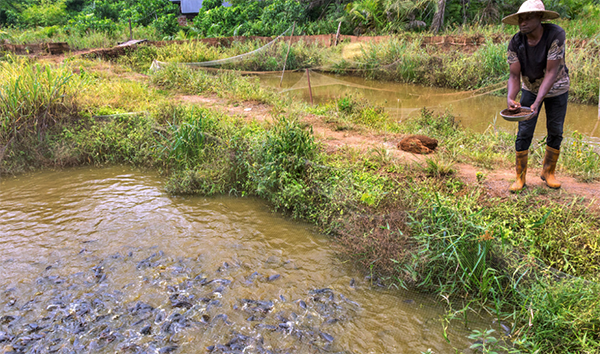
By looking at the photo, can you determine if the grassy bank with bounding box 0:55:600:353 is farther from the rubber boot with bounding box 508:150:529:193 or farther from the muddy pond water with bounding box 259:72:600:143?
the muddy pond water with bounding box 259:72:600:143

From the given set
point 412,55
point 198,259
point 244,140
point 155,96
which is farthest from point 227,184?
point 412,55

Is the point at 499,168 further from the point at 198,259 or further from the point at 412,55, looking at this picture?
the point at 412,55

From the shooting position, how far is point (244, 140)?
4523 millimetres

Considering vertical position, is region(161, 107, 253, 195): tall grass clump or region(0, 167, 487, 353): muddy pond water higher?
region(161, 107, 253, 195): tall grass clump

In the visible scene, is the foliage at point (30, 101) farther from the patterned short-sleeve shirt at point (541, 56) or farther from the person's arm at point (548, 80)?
the person's arm at point (548, 80)

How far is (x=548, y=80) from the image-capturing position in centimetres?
295

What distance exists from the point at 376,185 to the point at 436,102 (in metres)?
4.96

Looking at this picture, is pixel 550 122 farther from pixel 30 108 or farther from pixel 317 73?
pixel 30 108

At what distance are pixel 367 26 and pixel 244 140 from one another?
39.0 feet

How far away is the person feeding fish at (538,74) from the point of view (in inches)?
115

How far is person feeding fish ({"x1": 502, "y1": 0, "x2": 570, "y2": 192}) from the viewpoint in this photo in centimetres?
291

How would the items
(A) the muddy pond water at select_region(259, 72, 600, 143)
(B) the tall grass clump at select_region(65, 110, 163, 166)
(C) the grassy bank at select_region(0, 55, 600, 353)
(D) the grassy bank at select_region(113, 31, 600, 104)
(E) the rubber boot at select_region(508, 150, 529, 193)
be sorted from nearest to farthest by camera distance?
(C) the grassy bank at select_region(0, 55, 600, 353) < (E) the rubber boot at select_region(508, 150, 529, 193) < (B) the tall grass clump at select_region(65, 110, 163, 166) < (A) the muddy pond water at select_region(259, 72, 600, 143) < (D) the grassy bank at select_region(113, 31, 600, 104)

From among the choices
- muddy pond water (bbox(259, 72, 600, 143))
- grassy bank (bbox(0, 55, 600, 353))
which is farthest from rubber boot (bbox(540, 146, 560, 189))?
muddy pond water (bbox(259, 72, 600, 143))

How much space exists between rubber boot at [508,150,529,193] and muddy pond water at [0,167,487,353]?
1.41 m
